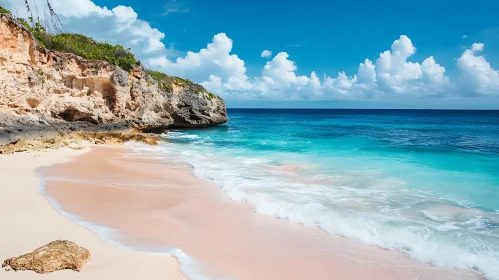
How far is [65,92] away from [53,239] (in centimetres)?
1523

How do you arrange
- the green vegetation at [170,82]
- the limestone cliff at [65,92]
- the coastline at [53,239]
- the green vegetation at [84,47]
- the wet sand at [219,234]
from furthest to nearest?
the green vegetation at [170,82]
the green vegetation at [84,47]
the limestone cliff at [65,92]
the wet sand at [219,234]
the coastline at [53,239]

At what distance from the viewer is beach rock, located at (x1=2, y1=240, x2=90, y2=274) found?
12.3 feet

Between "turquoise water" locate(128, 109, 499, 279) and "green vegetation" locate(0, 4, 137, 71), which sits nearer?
"turquoise water" locate(128, 109, 499, 279)

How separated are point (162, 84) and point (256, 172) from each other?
19912mm

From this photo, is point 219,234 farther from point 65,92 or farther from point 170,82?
point 170,82

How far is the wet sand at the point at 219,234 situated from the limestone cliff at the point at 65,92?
7.00 metres

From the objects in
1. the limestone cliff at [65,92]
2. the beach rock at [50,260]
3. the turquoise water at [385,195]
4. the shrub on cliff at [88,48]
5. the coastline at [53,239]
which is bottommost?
the turquoise water at [385,195]

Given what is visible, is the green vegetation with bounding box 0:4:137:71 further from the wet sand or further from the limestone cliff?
the wet sand

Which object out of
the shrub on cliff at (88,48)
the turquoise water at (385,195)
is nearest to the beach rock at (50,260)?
the turquoise water at (385,195)

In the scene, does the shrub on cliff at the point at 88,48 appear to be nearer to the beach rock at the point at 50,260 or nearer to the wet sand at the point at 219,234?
the wet sand at the point at 219,234

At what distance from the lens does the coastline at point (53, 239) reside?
13.0 feet

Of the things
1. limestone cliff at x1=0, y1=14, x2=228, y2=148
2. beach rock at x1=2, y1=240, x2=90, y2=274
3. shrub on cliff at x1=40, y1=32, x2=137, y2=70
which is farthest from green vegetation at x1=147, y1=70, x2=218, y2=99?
beach rock at x1=2, y1=240, x2=90, y2=274

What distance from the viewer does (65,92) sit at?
17.2 metres

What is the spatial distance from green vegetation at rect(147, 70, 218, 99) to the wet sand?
68.7 ft
